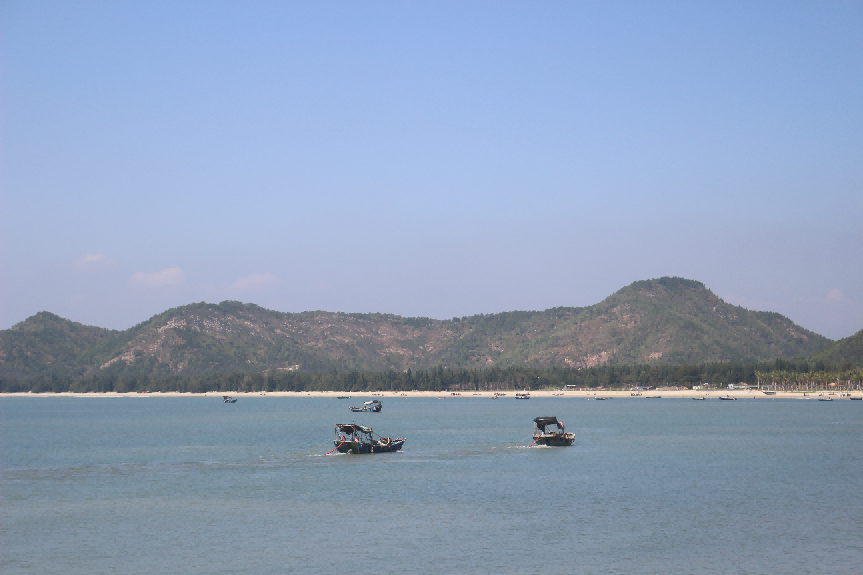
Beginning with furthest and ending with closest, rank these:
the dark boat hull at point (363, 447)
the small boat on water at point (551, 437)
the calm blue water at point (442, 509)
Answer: the small boat on water at point (551, 437) → the dark boat hull at point (363, 447) → the calm blue water at point (442, 509)

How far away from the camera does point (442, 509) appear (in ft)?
211

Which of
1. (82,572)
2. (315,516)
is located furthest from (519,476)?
(82,572)

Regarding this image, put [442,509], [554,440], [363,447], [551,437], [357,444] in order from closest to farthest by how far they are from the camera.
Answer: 1. [442,509]
2. [357,444]
3. [363,447]
4. [551,437]
5. [554,440]

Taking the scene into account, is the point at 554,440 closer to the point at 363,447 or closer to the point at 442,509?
the point at 363,447

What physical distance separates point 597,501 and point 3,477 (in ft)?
193

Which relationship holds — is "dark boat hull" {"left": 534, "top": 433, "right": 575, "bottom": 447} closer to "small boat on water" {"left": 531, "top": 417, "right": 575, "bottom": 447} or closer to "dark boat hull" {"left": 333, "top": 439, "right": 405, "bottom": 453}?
"small boat on water" {"left": 531, "top": 417, "right": 575, "bottom": 447}

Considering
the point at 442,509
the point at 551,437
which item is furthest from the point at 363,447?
the point at 442,509

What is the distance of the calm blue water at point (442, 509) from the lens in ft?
158

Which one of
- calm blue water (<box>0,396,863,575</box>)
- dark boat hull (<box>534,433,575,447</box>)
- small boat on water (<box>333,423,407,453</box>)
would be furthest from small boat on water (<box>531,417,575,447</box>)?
small boat on water (<box>333,423,407,453</box>)

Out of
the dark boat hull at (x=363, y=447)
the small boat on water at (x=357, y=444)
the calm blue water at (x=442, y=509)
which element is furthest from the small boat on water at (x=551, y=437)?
the small boat on water at (x=357, y=444)

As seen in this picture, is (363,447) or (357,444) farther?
(363,447)

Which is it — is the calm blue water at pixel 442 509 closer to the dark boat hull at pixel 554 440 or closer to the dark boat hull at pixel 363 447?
Answer: the dark boat hull at pixel 363 447

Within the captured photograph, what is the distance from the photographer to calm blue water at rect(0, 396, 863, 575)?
158ft

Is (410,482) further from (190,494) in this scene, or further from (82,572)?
(82,572)
